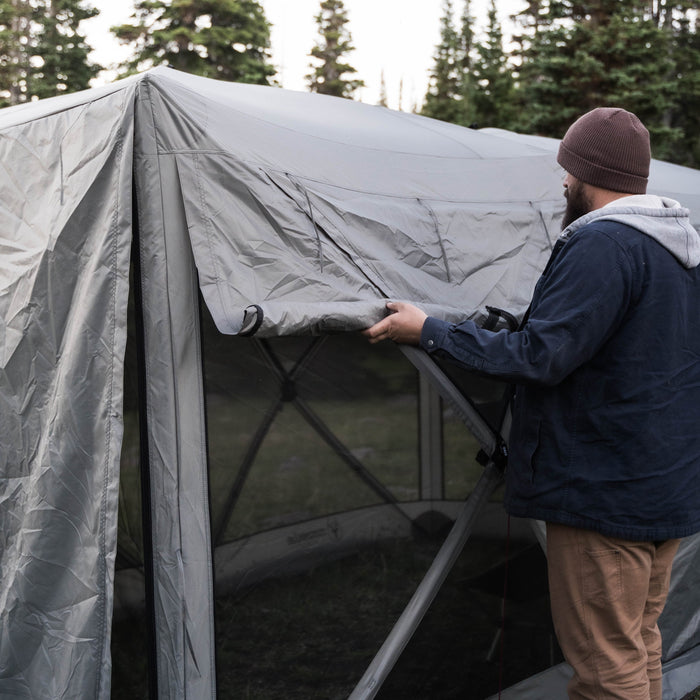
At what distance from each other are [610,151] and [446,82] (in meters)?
23.4

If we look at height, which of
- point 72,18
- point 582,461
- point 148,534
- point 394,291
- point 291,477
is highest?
point 72,18

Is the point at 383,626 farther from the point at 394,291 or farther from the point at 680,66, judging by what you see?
the point at 680,66

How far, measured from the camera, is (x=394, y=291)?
2414 mm

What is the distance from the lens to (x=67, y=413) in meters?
2.31

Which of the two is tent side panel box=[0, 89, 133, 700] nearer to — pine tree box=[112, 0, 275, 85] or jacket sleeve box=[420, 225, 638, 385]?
jacket sleeve box=[420, 225, 638, 385]

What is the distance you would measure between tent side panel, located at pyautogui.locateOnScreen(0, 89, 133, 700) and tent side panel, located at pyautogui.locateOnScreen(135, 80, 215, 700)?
6 cm

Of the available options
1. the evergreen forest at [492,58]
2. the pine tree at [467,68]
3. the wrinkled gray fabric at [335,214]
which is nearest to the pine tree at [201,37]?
the evergreen forest at [492,58]

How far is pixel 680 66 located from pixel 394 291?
16677 mm

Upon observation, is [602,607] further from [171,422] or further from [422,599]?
[171,422]

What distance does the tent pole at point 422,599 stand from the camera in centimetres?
247

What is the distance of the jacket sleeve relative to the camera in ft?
6.49

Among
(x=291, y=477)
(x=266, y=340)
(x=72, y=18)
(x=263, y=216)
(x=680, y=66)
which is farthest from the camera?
(x=72, y=18)

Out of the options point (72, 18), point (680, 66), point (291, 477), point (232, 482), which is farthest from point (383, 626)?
point (72, 18)

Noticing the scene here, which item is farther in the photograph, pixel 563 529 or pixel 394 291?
pixel 394 291
